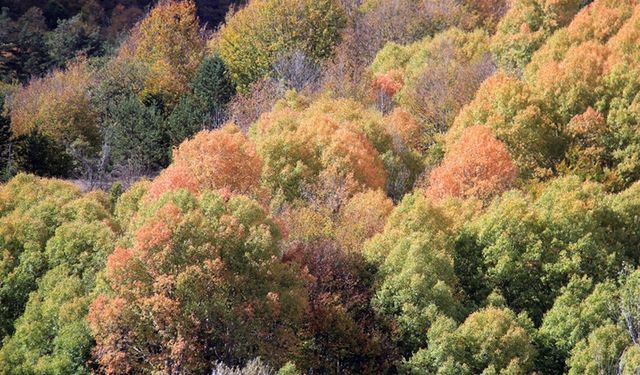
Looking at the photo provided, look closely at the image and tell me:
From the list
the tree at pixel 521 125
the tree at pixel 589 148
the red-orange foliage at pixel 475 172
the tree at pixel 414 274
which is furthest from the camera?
the tree at pixel 521 125

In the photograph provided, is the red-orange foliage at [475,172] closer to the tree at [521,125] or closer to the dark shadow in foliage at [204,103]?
the tree at [521,125]

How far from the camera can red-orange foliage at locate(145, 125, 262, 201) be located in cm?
5531

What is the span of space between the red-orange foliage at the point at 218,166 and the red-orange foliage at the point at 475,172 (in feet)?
38.4

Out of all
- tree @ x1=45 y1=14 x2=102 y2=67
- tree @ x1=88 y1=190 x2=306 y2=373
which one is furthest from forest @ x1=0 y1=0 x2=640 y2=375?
tree @ x1=45 y1=14 x2=102 y2=67

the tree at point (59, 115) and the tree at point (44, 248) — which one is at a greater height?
the tree at point (44, 248)

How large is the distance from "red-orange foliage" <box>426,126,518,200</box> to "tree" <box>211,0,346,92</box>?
114 feet

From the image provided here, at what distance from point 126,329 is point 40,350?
491 cm

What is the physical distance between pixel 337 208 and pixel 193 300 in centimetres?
1999

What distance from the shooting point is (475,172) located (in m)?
59.4

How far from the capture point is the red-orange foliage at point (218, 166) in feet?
181

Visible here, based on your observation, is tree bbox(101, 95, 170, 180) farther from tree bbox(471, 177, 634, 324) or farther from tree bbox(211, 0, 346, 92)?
tree bbox(471, 177, 634, 324)

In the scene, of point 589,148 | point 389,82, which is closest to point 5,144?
point 389,82

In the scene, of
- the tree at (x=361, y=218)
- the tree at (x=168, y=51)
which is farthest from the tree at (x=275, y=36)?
the tree at (x=361, y=218)

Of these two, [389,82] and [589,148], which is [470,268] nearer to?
[589,148]
